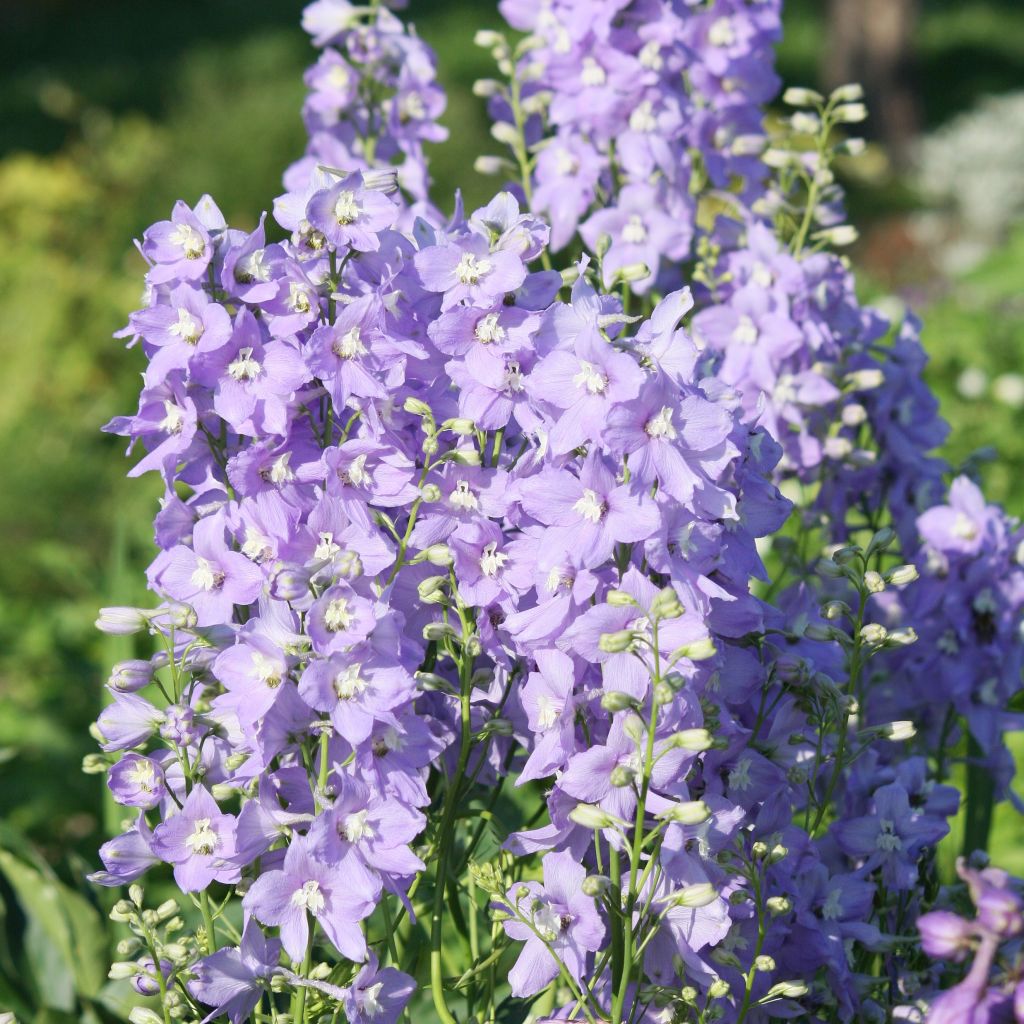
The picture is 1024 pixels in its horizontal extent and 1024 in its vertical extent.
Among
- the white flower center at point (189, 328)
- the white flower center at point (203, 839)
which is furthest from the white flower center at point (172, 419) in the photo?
the white flower center at point (203, 839)

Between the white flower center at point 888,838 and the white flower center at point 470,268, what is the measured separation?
0.79 m

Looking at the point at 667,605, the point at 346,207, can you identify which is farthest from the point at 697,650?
the point at 346,207

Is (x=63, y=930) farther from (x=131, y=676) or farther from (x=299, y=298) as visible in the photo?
(x=299, y=298)

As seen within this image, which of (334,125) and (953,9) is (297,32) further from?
(334,125)

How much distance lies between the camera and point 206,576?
1404 mm

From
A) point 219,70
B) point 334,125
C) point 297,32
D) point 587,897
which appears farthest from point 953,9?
point 587,897

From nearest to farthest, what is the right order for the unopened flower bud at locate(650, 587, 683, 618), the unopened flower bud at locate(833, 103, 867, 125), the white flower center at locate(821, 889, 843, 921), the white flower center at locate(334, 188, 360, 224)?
the unopened flower bud at locate(650, 587, 683, 618) → the white flower center at locate(334, 188, 360, 224) → the white flower center at locate(821, 889, 843, 921) → the unopened flower bud at locate(833, 103, 867, 125)

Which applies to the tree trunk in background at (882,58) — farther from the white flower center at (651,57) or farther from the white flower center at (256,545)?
the white flower center at (256,545)

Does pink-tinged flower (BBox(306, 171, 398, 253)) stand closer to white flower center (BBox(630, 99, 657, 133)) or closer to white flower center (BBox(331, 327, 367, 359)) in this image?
white flower center (BBox(331, 327, 367, 359))

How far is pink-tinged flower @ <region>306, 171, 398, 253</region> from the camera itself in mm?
1370

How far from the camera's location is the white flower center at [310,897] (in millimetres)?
1310

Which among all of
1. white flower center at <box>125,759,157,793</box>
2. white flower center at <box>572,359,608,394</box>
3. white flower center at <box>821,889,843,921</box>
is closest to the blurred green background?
white flower center at <box>125,759,157,793</box>

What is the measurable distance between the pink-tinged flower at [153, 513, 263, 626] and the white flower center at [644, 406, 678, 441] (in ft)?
1.41

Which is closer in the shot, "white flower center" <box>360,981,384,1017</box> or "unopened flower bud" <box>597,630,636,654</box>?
"unopened flower bud" <box>597,630,636,654</box>
